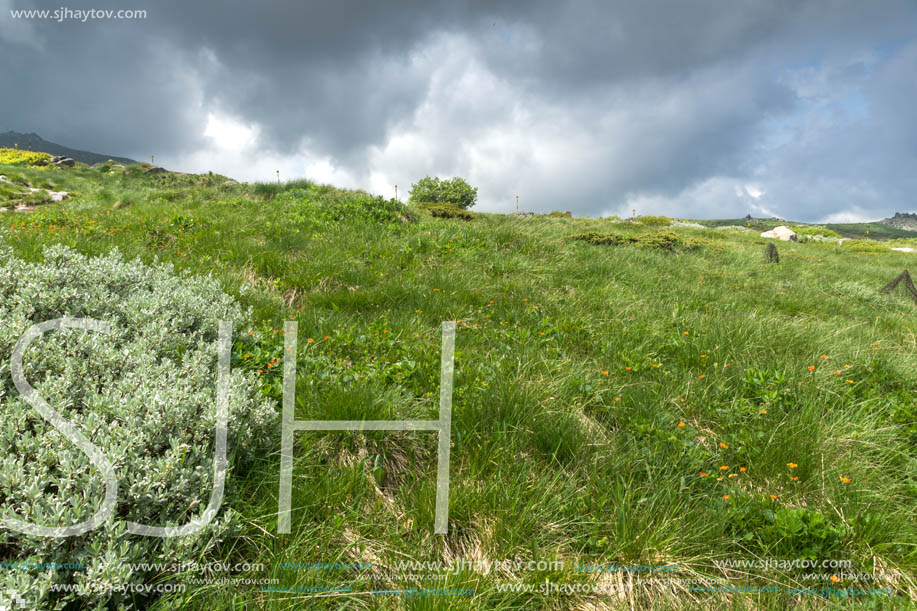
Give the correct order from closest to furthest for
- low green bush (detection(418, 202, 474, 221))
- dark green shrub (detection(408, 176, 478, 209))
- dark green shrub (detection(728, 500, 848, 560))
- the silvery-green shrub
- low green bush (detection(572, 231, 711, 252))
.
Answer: the silvery-green shrub → dark green shrub (detection(728, 500, 848, 560)) → low green bush (detection(572, 231, 711, 252)) → low green bush (detection(418, 202, 474, 221)) → dark green shrub (detection(408, 176, 478, 209))

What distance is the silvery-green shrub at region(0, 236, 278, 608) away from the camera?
62.9 inches

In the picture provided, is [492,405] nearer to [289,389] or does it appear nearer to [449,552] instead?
[449,552]

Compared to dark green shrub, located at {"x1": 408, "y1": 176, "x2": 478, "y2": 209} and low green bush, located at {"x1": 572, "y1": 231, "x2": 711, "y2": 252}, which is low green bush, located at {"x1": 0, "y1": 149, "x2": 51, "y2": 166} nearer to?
dark green shrub, located at {"x1": 408, "y1": 176, "x2": 478, "y2": 209}

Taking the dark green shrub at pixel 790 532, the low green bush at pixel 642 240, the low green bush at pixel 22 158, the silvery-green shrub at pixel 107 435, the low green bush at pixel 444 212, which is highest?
the low green bush at pixel 22 158

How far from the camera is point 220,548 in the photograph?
1.95 m

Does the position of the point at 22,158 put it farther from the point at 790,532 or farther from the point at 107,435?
the point at 790,532

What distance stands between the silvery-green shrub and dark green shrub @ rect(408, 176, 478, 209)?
49.5m

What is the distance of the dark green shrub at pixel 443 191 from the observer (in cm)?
5150

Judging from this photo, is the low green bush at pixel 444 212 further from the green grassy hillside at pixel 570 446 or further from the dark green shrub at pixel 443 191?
the dark green shrub at pixel 443 191

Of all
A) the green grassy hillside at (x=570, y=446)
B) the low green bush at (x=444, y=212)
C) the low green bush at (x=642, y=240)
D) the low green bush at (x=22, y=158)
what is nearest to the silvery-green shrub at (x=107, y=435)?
the green grassy hillside at (x=570, y=446)

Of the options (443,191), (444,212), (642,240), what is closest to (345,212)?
(444,212)

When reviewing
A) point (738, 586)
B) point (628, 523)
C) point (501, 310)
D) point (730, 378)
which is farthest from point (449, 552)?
point (501, 310)

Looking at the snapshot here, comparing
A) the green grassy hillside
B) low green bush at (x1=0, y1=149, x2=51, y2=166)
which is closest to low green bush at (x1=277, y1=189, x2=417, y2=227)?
the green grassy hillside

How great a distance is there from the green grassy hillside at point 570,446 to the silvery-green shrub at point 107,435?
0.79 feet
